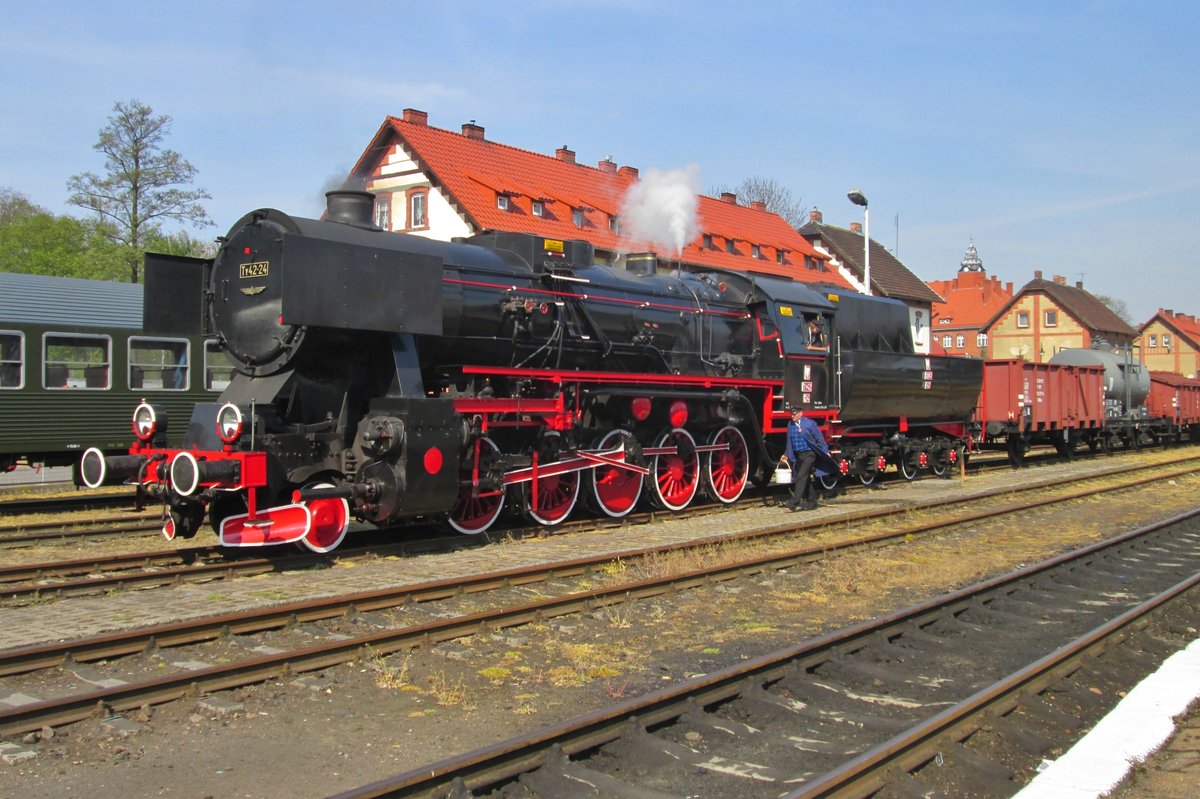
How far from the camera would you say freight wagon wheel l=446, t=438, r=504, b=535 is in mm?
10484

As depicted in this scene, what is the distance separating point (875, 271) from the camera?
52.7m

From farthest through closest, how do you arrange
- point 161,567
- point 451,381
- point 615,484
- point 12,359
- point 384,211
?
1. point 384,211
2. point 12,359
3. point 615,484
4. point 451,381
5. point 161,567

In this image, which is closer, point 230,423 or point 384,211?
point 230,423

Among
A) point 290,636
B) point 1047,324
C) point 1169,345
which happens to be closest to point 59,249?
point 290,636

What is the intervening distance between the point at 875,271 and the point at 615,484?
141ft

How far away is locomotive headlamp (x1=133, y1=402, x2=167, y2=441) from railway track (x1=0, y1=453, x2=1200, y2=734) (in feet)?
10.5

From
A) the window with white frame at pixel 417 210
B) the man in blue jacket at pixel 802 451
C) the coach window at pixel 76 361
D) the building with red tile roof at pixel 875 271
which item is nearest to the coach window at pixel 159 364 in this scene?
the coach window at pixel 76 361

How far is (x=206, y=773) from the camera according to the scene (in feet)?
14.6

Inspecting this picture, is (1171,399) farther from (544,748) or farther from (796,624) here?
(544,748)

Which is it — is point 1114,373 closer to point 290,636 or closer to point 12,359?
point 12,359

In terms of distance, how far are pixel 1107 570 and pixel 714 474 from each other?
5.86 m

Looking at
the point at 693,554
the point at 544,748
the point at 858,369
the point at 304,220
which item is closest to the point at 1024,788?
the point at 544,748

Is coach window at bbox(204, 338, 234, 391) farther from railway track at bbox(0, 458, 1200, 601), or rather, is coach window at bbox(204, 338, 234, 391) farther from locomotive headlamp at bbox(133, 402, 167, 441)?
locomotive headlamp at bbox(133, 402, 167, 441)

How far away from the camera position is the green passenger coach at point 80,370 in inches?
600
